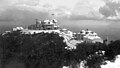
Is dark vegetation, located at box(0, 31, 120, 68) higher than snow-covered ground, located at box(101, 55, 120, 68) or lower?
higher

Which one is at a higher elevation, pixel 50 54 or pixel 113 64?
pixel 50 54

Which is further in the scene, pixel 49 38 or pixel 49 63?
pixel 49 38

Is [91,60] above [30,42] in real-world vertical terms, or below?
below

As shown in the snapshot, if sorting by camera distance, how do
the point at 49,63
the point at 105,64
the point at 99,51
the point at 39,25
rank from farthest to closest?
1. the point at 39,25
2. the point at 99,51
3. the point at 105,64
4. the point at 49,63

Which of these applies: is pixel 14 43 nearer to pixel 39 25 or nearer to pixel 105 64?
pixel 105 64

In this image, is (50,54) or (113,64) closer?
(50,54)

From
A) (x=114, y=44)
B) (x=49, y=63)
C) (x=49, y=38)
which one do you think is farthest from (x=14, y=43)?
(x=114, y=44)

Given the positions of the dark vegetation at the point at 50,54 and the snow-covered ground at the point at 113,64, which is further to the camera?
the snow-covered ground at the point at 113,64

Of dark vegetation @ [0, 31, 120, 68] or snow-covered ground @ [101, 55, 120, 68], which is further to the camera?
snow-covered ground @ [101, 55, 120, 68]

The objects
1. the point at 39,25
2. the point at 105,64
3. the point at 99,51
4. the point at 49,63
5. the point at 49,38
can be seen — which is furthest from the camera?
the point at 39,25

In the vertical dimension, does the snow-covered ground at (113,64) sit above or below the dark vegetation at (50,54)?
below
